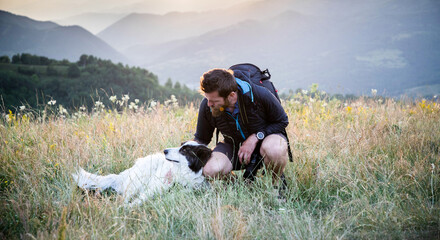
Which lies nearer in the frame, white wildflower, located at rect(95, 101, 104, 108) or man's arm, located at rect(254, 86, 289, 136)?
man's arm, located at rect(254, 86, 289, 136)

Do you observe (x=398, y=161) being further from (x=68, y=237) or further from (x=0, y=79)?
(x=0, y=79)

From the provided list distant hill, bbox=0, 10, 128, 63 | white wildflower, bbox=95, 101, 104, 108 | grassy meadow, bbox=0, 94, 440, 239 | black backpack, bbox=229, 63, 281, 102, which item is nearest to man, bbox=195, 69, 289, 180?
black backpack, bbox=229, 63, 281, 102

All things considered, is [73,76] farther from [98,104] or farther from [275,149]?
[275,149]

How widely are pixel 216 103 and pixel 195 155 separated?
2.08ft

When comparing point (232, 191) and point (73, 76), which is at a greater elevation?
point (73, 76)

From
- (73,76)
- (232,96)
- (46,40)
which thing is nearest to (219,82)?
(232,96)

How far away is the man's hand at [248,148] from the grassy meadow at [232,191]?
283 mm

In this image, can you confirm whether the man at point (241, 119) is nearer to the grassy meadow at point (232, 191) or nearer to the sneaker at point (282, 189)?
the sneaker at point (282, 189)

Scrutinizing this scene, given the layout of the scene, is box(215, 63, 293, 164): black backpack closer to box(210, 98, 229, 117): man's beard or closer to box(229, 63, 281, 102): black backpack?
box(229, 63, 281, 102): black backpack

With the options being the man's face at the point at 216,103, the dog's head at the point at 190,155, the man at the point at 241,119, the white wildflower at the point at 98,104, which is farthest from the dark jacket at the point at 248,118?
the white wildflower at the point at 98,104

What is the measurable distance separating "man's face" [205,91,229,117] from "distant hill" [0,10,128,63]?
130226 millimetres

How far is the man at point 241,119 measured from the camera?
252 cm

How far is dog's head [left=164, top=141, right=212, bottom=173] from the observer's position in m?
2.83

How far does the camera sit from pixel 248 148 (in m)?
2.68
